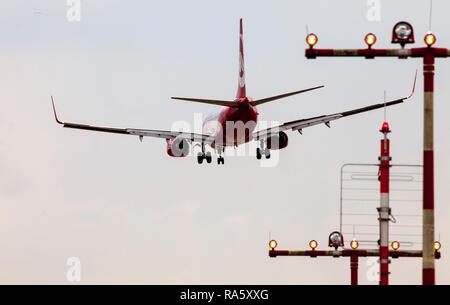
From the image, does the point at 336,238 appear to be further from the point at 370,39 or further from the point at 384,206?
the point at 370,39

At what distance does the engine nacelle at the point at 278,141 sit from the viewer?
512 feet

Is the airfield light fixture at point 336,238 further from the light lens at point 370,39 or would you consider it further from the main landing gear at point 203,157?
the light lens at point 370,39

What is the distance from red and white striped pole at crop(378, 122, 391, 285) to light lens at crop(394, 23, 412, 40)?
1584 cm

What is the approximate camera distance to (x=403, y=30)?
74125 millimetres

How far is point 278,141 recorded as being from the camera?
156 m

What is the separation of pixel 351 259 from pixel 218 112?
26.9 meters

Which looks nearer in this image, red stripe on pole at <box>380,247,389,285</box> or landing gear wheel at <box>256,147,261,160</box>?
red stripe on pole at <box>380,247,389,285</box>

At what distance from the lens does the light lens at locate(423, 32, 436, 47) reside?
71625mm

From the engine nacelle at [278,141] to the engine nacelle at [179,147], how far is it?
9.50m

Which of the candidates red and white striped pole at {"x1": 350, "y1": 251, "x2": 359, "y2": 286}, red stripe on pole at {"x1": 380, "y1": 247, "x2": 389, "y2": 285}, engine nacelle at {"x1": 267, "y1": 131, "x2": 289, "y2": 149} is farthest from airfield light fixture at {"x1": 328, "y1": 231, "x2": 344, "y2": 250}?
red stripe on pole at {"x1": 380, "y1": 247, "x2": 389, "y2": 285}

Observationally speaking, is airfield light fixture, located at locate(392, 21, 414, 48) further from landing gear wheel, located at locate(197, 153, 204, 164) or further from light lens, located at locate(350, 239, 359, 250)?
landing gear wheel, located at locate(197, 153, 204, 164)

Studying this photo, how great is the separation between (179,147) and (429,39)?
8990 centimetres

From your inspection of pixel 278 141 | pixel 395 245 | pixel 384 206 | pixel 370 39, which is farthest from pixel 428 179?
pixel 278 141
